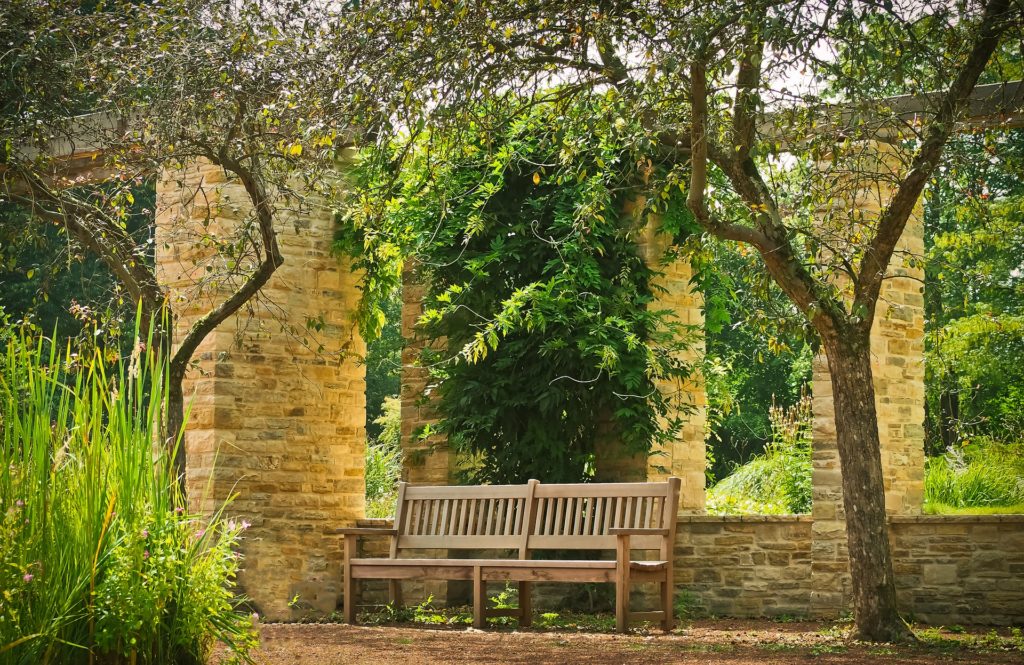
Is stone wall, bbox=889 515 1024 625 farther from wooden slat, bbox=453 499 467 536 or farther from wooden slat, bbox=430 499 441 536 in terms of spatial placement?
wooden slat, bbox=430 499 441 536

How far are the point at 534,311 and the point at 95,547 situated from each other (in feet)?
15.2

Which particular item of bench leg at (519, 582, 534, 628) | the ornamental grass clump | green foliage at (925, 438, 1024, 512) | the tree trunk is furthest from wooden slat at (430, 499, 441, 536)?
the ornamental grass clump

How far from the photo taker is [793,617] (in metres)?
7.78

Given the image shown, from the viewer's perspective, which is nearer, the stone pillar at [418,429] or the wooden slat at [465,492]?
the wooden slat at [465,492]

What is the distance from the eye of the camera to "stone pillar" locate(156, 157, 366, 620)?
8.56 metres

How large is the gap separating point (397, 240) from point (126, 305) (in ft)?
7.09

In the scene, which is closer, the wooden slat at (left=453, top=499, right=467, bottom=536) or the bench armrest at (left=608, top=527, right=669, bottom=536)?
the bench armrest at (left=608, top=527, right=669, bottom=536)

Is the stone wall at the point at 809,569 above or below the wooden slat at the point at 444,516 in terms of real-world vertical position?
below

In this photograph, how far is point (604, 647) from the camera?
221 inches

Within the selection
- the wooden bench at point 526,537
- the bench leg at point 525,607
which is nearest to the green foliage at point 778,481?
the wooden bench at point 526,537

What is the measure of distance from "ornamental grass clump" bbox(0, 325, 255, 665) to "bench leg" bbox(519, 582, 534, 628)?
3142 millimetres

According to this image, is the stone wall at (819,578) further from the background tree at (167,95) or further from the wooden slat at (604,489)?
the background tree at (167,95)

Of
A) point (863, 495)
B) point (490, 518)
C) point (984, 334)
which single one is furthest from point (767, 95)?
point (984, 334)

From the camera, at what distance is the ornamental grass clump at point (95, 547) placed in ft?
11.6
